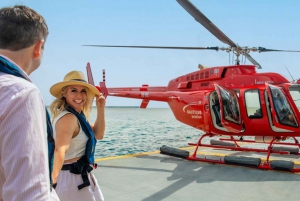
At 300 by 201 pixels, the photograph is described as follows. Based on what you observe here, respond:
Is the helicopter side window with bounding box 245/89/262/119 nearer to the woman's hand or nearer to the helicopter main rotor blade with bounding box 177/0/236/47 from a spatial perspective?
the helicopter main rotor blade with bounding box 177/0/236/47

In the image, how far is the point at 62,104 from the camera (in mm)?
2221

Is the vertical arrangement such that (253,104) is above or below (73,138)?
below

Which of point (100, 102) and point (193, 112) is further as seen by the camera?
point (193, 112)

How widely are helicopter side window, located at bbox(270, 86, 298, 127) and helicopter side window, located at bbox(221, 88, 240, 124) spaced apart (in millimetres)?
786

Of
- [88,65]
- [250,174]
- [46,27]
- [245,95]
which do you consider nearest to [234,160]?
[250,174]

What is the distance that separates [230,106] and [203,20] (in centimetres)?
189

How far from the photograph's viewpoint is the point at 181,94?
7555 millimetres

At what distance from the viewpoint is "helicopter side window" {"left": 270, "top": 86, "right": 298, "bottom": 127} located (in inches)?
237

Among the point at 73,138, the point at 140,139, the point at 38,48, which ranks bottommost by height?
the point at 140,139

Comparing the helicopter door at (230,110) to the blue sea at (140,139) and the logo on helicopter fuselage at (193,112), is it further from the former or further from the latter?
the blue sea at (140,139)

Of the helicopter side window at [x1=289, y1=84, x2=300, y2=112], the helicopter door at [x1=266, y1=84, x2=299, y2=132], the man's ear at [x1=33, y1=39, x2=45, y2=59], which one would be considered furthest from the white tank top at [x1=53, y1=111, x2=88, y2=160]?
the helicopter side window at [x1=289, y1=84, x2=300, y2=112]

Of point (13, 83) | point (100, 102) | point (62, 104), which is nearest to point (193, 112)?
point (100, 102)

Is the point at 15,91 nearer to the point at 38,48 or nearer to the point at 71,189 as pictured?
the point at 38,48

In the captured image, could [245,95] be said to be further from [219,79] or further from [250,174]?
[250,174]
